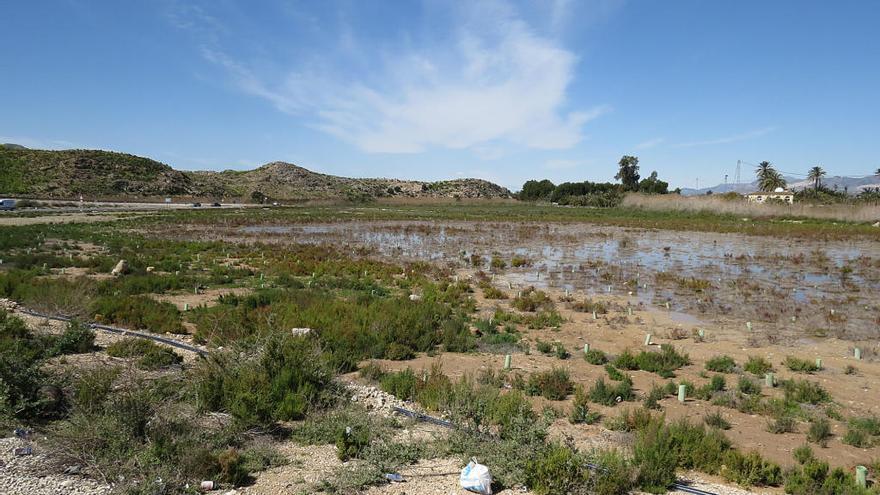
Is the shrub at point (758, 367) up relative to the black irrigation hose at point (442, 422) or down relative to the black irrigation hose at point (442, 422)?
up

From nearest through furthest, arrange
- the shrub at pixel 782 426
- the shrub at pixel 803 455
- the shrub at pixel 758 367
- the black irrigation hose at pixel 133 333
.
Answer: the shrub at pixel 803 455 → the shrub at pixel 782 426 → the shrub at pixel 758 367 → the black irrigation hose at pixel 133 333

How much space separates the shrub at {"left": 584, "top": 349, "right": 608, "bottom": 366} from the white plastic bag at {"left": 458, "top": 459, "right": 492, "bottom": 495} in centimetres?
528

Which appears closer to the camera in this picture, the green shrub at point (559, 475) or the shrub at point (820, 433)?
the green shrub at point (559, 475)

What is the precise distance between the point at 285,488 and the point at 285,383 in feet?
7.01

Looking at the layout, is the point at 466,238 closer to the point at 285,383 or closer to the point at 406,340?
the point at 406,340

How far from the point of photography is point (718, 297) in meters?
17.3

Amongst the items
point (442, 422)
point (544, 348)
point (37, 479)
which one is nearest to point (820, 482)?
point (442, 422)

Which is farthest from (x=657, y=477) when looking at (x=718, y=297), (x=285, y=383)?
(x=718, y=297)

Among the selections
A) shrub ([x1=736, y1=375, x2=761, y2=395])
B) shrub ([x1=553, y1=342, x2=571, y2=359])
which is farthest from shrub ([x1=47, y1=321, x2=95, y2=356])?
shrub ([x1=736, y1=375, x2=761, y2=395])

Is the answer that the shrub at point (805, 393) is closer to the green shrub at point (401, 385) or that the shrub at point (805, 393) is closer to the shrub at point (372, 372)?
the green shrub at point (401, 385)

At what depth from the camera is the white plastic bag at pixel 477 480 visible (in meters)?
5.26

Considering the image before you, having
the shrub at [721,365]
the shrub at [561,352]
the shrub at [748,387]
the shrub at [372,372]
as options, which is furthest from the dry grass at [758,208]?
the shrub at [372,372]

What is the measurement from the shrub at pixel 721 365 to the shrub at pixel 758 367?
251 mm

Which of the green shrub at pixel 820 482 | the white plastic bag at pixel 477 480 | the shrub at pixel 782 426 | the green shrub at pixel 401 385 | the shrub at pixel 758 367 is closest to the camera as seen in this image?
the white plastic bag at pixel 477 480
